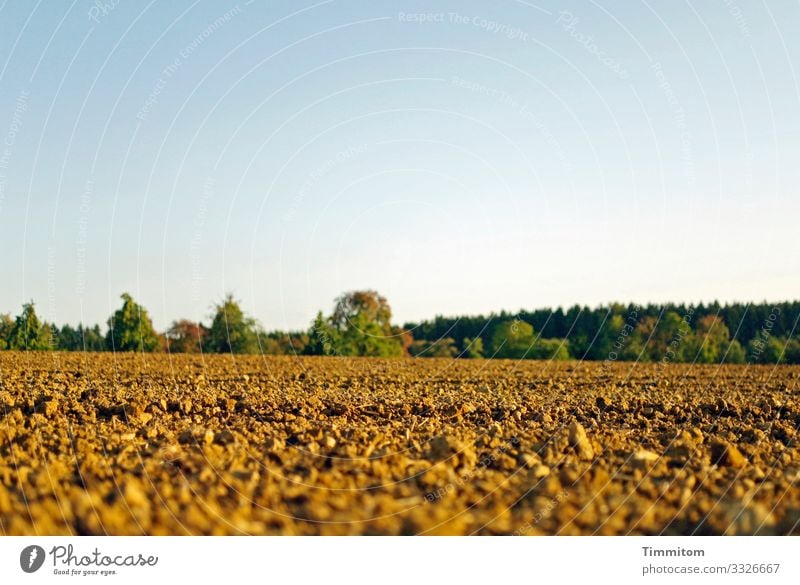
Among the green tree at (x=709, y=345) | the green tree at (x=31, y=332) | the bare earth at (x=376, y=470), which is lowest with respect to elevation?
the green tree at (x=709, y=345)

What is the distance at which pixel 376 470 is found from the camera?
22.6 feet

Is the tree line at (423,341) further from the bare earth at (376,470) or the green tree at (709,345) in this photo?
the bare earth at (376,470)

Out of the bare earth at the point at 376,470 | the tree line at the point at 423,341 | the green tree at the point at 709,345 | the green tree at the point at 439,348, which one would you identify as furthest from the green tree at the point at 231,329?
the bare earth at the point at 376,470

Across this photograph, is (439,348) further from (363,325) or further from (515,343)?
(363,325)

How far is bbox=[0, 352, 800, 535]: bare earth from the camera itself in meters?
5.75

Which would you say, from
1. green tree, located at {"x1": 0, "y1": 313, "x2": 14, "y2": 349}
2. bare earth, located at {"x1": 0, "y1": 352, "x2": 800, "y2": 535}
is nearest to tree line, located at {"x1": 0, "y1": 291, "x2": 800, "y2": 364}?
green tree, located at {"x1": 0, "y1": 313, "x2": 14, "y2": 349}

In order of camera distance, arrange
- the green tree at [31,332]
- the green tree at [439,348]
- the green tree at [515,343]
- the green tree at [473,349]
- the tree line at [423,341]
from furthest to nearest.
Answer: the green tree at [439,348], the green tree at [515,343], the green tree at [473,349], the tree line at [423,341], the green tree at [31,332]

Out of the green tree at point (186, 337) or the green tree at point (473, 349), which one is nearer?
the green tree at point (186, 337)

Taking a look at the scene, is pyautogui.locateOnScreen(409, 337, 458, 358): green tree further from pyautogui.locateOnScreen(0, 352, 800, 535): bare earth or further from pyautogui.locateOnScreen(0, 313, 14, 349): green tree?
pyautogui.locateOnScreen(0, 352, 800, 535): bare earth

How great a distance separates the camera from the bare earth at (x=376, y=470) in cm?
575

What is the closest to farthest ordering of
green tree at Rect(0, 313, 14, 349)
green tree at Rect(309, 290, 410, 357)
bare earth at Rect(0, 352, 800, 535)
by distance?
bare earth at Rect(0, 352, 800, 535) < green tree at Rect(0, 313, 14, 349) < green tree at Rect(309, 290, 410, 357)

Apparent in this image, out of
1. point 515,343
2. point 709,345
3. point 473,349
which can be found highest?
point 515,343

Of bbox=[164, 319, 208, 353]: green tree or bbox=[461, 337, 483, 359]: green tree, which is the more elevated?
bbox=[164, 319, 208, 353]: green tree

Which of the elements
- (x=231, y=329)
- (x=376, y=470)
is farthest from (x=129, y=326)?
(x=376, y=470)
